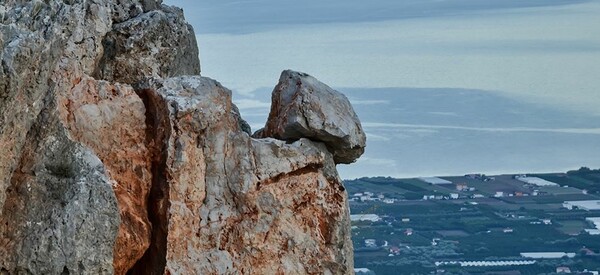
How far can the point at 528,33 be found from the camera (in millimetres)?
60781

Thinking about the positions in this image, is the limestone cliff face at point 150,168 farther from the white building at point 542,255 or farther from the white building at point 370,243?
the white building at point 542,255

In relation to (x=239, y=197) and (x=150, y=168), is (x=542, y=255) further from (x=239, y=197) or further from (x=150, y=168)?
(x=150, y=168)

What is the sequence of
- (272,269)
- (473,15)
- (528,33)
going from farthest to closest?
(473,15) → (528,33) → (272,269)

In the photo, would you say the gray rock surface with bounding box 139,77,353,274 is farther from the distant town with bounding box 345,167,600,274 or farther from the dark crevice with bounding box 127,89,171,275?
the distant town with bounding box 345,167,600,274

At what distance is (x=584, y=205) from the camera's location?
34.8 m

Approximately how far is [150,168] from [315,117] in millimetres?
1300

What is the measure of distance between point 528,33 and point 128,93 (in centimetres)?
5341

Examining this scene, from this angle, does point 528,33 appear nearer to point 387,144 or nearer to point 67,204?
point 387,144

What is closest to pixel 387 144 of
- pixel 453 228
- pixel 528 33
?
pixel 453 228

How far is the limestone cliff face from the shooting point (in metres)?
7.63

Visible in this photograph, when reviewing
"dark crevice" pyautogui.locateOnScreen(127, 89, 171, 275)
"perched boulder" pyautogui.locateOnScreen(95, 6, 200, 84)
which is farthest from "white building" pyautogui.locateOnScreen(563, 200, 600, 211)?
"dark crevice" pyautogui.locateOnScreen(127, 89, 171, 275)

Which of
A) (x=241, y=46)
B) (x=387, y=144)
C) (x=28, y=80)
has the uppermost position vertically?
(x=241, y=46)

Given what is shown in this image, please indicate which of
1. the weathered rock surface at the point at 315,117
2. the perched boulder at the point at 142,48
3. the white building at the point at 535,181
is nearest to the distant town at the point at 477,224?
the white building at the point at 535,181

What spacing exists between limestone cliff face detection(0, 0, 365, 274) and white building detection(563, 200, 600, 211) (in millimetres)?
25595
